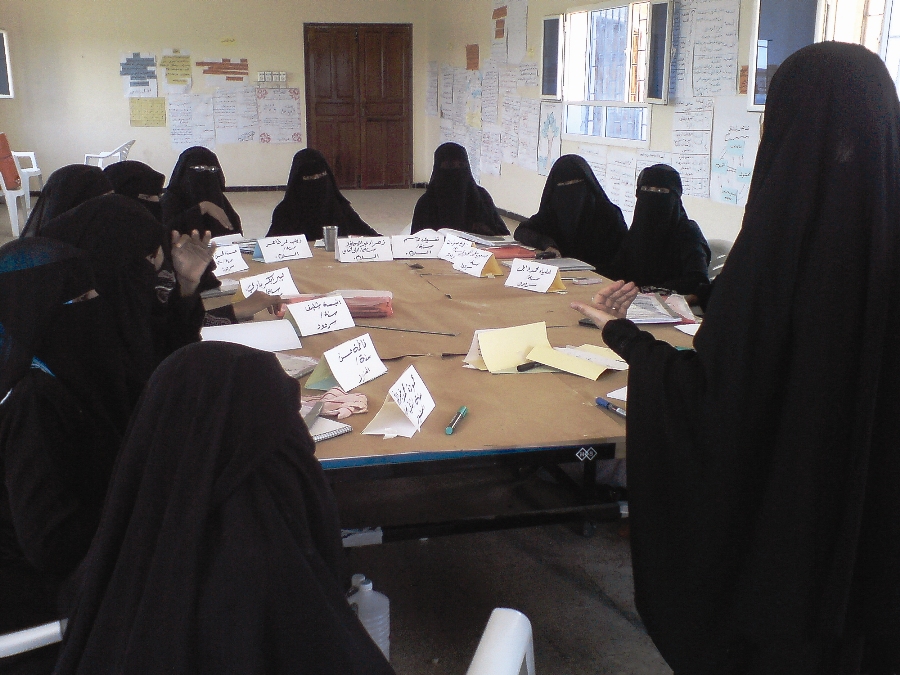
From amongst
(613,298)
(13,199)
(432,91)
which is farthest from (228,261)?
(432,91)

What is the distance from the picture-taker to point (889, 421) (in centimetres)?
142

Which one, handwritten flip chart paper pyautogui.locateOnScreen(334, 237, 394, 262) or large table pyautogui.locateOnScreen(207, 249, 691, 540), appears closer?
large table pyautogui.locateOnScreen(207, 249, 691, 540)

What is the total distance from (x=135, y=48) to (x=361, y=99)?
3.01 meters

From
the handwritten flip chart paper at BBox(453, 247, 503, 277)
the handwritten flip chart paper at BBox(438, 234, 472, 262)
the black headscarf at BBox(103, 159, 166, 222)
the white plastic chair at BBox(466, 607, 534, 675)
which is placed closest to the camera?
the white plastic chair at BBox(466, 607, 534, 675)

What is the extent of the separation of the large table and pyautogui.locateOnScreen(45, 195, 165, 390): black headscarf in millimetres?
467

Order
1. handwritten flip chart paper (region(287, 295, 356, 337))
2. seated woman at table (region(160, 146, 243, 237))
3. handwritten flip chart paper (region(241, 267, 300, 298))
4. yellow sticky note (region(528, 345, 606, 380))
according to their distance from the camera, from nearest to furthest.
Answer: yellow sticky note (region(528, 345, 606, 380)), handwritten flip chart paper (region(287, 295, 356, 337)), handwritten flip chart paper (region(241, 267, 300, 298)), seated woman at table (region(160, 146, 243, 237))

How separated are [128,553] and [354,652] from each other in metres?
0.33

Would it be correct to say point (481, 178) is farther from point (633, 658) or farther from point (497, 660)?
point (497, 660)

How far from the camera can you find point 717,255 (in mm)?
4000

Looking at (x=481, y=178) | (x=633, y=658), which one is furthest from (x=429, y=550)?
(x=481, y=178)

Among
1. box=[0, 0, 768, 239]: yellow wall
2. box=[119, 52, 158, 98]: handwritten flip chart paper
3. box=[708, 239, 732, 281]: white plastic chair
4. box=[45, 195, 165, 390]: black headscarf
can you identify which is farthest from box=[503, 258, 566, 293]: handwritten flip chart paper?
box=[119, 52, 158, 98]: handwritten flip chart paper

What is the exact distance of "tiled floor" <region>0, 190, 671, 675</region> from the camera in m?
2.25

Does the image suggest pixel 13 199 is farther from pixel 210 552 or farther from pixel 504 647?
pixel 504 647

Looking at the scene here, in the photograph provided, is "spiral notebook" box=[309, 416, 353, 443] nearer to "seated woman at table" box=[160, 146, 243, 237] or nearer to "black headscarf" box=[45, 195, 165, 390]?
"black headscarf" box=[45, 195, 165, 390]
